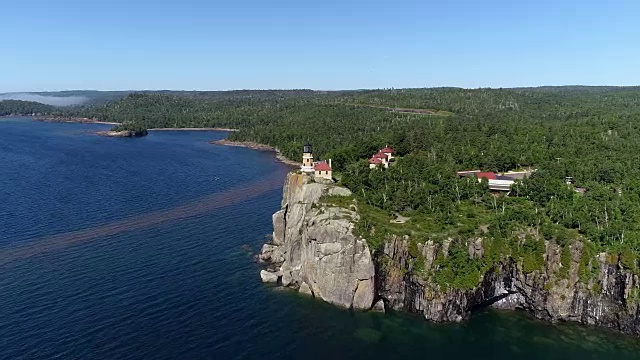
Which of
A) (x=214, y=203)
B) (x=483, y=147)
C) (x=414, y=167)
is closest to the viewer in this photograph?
(x=414, y=167)

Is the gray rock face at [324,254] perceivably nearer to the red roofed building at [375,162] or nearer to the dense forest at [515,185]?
the dense forest at [515,185]

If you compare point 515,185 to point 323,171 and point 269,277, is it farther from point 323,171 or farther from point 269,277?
point 269,277

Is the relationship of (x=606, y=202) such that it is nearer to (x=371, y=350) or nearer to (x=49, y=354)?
(x=371, y=350)

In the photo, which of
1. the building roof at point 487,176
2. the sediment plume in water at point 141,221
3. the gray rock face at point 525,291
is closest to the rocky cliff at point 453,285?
the gray rock face at point 525,291

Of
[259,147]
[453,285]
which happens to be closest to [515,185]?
[453,285]

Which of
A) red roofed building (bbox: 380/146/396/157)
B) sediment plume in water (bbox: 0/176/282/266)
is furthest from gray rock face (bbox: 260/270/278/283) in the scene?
red roofed building (bbox: 380/146/396/157)

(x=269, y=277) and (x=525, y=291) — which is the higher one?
(x=525, y=291)

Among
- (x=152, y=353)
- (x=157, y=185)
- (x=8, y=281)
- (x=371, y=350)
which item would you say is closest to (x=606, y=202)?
(x=371, y=350)

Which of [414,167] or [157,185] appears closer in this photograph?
[414,167]
